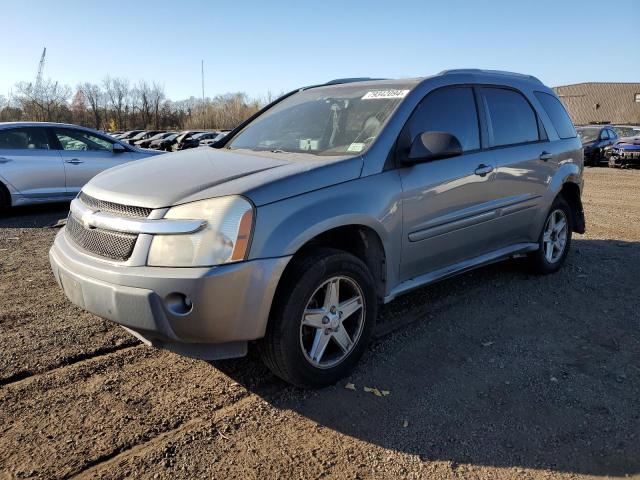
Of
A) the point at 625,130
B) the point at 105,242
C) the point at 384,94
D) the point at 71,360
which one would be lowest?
the point at 71,360

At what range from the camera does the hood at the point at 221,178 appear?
8.95ft

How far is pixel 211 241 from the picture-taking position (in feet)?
8.41

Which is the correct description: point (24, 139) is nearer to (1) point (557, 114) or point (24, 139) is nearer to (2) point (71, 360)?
(2) point (71, 360)

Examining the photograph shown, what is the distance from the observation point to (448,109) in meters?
3.93

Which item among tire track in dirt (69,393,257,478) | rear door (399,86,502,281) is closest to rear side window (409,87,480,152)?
rear door (399,86,502,281)

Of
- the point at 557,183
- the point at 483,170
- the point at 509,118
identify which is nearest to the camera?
the point at 483,170

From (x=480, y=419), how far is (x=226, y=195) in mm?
1805

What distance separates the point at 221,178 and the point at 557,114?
390 centimetres

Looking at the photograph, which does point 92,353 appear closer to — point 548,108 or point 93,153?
point 548,108

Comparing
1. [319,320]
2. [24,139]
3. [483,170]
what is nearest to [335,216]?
[319,320]

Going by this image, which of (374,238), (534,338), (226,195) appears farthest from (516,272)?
(226,195)

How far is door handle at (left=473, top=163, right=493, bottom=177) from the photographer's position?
13.0 feet

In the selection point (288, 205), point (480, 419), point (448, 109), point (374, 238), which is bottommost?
point (480, 419)

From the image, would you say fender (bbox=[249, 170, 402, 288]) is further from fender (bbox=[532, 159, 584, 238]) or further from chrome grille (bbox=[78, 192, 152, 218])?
fender (bbox=[532, 159, 584, 238])
